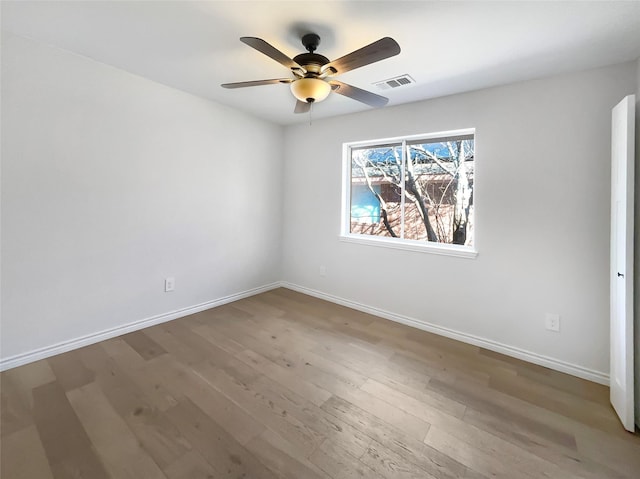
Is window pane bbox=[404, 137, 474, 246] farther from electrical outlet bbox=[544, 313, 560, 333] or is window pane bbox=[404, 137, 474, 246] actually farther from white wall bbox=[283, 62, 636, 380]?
electrical outlet bbox=[544, 313, 560, 333]

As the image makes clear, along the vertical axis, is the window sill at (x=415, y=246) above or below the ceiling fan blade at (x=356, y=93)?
below

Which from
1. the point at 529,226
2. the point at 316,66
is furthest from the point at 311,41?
the point at 529,226

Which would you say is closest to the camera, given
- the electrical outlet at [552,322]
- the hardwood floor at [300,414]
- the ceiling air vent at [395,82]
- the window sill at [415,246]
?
the hardwood floor at [300,414]

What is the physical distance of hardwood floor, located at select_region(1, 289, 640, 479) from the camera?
132cm

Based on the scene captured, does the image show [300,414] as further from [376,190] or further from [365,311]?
[376,190]

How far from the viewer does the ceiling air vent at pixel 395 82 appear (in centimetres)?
233

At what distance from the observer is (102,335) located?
2.42 m

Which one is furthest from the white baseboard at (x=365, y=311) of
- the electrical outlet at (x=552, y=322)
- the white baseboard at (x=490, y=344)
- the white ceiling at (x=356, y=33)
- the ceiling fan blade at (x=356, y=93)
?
the white ceiling at (x=356, y=33)

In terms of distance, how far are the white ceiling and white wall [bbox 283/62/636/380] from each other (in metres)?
0.24

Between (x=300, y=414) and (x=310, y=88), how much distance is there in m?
2.03

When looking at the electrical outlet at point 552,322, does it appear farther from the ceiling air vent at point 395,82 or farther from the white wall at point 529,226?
the ceiling air vent at point 395,82

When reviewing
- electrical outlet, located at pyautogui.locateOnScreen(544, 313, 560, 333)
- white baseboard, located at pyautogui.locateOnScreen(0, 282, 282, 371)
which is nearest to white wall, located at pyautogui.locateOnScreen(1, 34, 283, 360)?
white baseboard, located at pyautogui.locateOnScreen(0, 282, 282, 371)

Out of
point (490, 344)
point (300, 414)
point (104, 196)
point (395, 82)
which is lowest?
point (300, 414)

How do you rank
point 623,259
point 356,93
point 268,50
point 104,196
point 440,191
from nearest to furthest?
point 268,50 < point 623,259 < point 356,93 < point 104,196 < point 440,191
